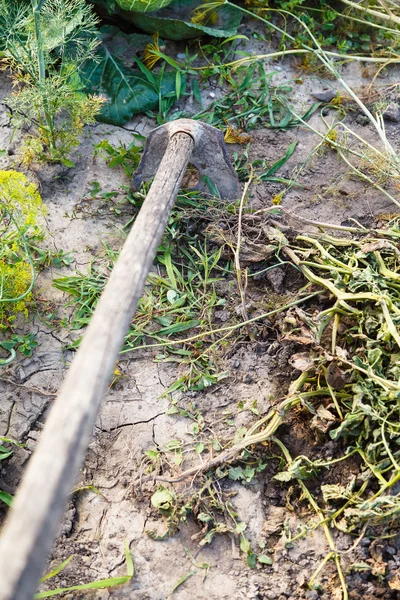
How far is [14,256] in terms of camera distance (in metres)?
2.87

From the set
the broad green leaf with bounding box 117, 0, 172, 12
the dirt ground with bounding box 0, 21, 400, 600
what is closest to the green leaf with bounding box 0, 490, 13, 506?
the dirt ground with bounding box 0, 21, 400, 600

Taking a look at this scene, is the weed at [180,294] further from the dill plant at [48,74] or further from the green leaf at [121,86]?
the green leaf at [121,86]

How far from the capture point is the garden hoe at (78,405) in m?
1.29

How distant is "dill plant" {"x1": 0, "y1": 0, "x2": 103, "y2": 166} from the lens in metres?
2.97

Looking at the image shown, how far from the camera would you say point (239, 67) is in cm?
374

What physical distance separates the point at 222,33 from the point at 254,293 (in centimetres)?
181

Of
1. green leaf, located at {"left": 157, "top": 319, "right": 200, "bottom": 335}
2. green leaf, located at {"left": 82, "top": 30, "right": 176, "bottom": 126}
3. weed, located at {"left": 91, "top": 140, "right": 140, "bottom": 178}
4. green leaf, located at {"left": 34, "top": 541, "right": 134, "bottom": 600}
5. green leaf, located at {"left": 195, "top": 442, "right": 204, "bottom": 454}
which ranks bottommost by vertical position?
green leaf, located at {"left": 195, "top": 442, "right": 204, "bottom": 454}

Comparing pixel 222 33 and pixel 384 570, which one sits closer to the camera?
pixel 384 570

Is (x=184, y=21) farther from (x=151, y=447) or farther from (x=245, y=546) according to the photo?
(x=245, y=546)

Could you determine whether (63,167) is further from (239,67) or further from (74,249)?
(239,67)

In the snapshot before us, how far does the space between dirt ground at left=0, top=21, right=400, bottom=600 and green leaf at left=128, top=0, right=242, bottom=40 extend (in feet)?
3.30

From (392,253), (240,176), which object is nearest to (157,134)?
(240,176)

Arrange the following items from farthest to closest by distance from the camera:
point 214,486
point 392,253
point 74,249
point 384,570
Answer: point 74,249 → point 392,253 → point 214,486 → point 384,570

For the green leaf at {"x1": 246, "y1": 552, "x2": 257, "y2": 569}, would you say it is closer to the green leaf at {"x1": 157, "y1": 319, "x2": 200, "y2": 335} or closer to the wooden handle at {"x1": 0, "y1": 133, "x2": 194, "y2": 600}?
the wooden handle at {"x1": 0, "y1": 133, "x2": 194, "y2": 600}
